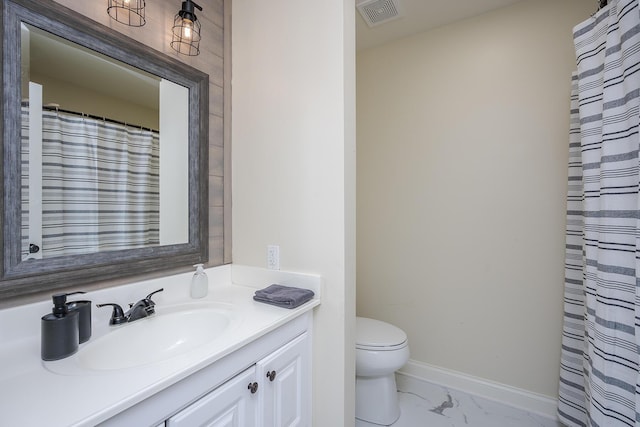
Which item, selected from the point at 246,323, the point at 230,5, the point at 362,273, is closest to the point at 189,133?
the point at 230,5

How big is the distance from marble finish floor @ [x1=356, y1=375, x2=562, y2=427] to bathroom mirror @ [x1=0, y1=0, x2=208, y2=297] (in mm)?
1541

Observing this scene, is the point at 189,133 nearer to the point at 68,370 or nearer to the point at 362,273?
the point at 68,370

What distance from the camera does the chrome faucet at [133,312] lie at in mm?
1018

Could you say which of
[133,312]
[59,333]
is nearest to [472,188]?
[133,312]

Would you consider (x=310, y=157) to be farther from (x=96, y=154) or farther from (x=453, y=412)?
(x=453, y=412)

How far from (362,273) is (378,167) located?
0.87 meters

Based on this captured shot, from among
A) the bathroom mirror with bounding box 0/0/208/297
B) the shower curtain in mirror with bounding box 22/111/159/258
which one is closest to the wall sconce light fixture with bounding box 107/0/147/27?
the bathroom mirror with bounding box 0/0/208/297

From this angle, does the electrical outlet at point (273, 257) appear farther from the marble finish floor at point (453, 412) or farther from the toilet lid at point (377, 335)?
the marble finish floor at point (453, 412)

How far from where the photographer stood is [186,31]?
4.23 feet

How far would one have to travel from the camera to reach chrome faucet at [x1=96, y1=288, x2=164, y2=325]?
1.02 m

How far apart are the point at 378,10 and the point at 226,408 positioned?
7.36 ft

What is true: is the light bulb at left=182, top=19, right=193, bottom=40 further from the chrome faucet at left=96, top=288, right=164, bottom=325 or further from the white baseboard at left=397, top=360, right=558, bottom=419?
the white baseboard at left=397, top=360, right=558, bottom=419

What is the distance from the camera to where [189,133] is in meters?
1.36

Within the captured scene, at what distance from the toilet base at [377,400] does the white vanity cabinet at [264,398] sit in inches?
21.1
